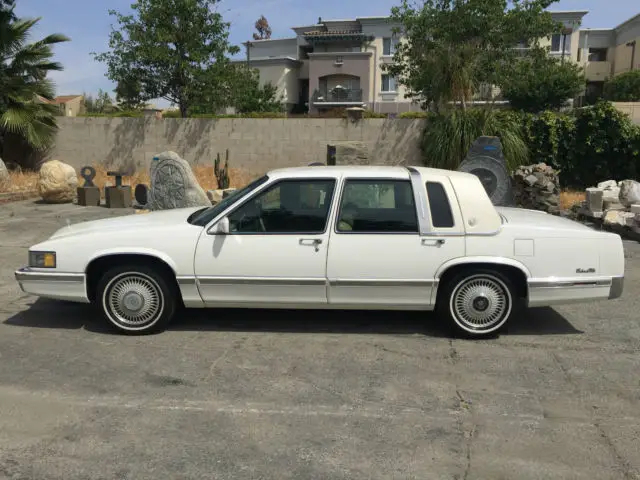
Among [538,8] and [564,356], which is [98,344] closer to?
[564,356]

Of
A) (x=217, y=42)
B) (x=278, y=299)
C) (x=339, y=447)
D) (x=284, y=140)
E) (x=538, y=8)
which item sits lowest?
(x=339, y=447)

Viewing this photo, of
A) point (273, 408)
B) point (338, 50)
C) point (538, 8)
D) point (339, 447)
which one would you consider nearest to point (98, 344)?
point (273, 408)

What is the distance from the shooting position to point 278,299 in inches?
204

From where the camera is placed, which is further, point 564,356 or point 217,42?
point 217,42

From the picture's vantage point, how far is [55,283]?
5.23 meters

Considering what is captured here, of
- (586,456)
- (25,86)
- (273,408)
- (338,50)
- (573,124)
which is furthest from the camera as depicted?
(338,50)

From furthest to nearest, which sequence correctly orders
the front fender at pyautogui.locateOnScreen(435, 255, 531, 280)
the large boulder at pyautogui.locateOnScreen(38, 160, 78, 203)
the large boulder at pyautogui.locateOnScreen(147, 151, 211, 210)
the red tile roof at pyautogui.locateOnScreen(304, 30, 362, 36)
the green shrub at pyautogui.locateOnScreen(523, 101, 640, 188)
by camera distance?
1. the red tile roof at pyautogui.locateOnScreen(304, 30, 362, 36)
2. the green shrub at pyautogui.locateOnScreen(523, 101, 640, 188)
3. the large boulder at pyautogui.locateOnScreen(38, 160, 78, 203)
4. the large boulder at pyautogui.locateOnScreen(147, 151, 211, 210)
5. the front fender at pyautogui.locateOnScreen(435, 255, 531, 280)

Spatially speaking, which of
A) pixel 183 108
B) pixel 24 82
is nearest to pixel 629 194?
pixel 183 108

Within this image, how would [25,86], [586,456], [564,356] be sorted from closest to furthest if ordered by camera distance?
1. [586,456]
2. [564,356]
3. [25,86]

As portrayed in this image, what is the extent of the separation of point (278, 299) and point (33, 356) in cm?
205

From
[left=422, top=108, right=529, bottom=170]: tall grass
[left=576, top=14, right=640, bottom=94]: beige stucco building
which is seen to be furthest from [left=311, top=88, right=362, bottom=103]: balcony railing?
[left=422, top=108, right=529, bottom=170]: tall grass

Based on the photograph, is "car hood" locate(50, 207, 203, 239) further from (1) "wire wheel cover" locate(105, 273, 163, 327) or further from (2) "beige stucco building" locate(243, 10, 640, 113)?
(2) "beige stucco building" locate(243, 10, 640, 113)

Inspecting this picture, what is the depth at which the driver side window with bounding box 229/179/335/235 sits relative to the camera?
5.18 m

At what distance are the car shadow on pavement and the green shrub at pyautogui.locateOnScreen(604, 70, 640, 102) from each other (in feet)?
132
